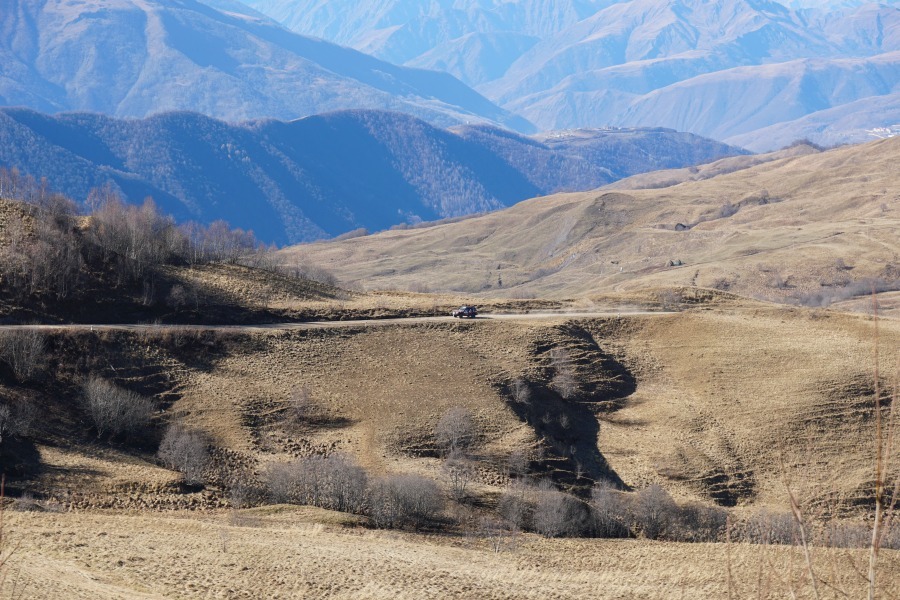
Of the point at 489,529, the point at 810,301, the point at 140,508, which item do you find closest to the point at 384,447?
the point at 489,529

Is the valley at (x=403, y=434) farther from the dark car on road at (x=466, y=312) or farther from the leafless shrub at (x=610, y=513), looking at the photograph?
the dark car on road at (x=466, y=312)

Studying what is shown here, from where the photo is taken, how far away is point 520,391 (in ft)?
230

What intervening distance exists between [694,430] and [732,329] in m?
16.8

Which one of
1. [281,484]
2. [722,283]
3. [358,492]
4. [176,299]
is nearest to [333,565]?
[358,492]

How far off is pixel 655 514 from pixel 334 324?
34.1 meters

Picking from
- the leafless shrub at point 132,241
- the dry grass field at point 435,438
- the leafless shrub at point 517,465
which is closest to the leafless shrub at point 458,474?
the dry grass field at point 435,438

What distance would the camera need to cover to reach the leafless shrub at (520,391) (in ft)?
228

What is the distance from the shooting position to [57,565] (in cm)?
3438

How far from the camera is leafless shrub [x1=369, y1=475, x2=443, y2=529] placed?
51719 millimetres

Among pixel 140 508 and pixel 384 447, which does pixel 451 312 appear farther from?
pixel 140 508

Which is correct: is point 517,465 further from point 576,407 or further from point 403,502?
point 576,407

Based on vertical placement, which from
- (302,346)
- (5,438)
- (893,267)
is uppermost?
(893,267)

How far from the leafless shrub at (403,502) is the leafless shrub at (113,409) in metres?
18.4

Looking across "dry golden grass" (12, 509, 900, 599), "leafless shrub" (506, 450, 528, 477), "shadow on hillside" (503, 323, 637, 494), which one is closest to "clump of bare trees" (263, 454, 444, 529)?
"dry golden grass" (12, 509, 900, 599)
